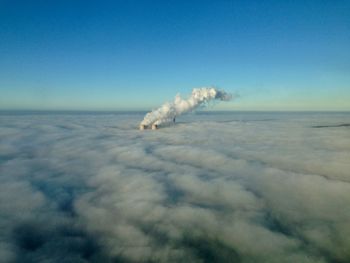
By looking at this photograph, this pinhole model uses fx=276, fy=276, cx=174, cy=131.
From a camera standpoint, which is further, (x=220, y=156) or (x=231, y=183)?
(x=220, y=156)

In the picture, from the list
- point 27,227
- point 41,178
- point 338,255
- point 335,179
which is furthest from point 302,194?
point 41,178

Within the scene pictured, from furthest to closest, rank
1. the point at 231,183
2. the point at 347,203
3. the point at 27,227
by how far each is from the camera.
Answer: the point at 231,183
the point at 347,203
the point at 27,227

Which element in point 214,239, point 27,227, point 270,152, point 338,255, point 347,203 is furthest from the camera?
point 270,152

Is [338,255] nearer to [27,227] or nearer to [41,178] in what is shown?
[27,227]

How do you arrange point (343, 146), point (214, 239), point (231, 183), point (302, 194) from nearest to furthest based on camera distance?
1. point (214, 239)
2. point (302, 194)
3. point (231, 183)
4. point (343, 146)

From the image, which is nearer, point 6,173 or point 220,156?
point 6,173

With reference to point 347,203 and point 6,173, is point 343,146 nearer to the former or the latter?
point 347,203

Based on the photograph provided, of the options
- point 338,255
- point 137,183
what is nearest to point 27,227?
point 137,183

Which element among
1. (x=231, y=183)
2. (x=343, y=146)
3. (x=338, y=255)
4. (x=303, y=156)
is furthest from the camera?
(x=343, y=146)

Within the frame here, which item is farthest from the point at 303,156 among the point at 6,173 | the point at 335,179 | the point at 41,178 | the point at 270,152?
the point at 6,173
